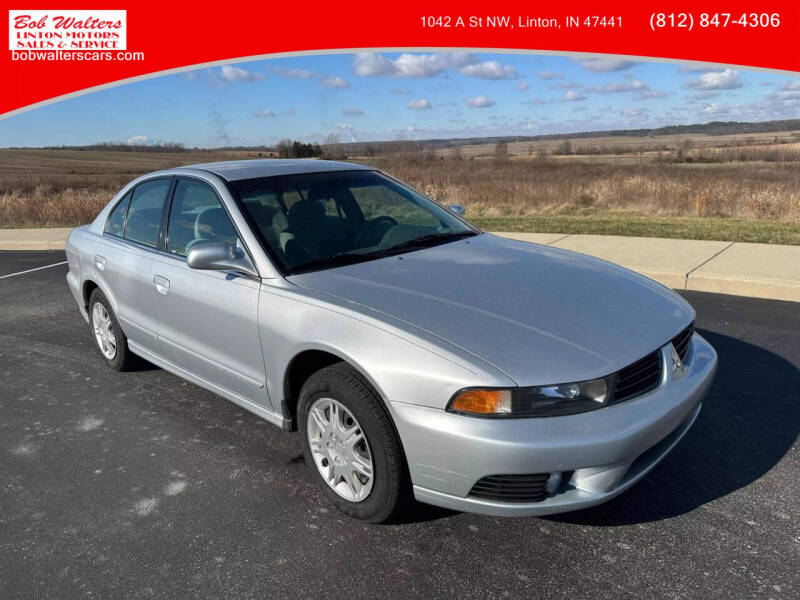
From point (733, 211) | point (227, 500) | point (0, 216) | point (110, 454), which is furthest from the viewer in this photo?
point (0, 216)

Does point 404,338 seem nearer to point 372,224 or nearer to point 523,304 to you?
point 523,304

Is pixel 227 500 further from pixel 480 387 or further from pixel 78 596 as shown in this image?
pixel 480 387

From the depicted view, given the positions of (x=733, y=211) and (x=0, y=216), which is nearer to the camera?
(x=733, y=211)

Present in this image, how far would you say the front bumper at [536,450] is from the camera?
8.07 ft

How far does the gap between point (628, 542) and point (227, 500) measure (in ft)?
6.19

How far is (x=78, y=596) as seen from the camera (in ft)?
8.42

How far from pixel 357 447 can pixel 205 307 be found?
1331 millimetres

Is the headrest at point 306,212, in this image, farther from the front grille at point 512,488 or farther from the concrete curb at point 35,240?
the concrete curb at point 35,240

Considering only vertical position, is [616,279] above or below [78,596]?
above

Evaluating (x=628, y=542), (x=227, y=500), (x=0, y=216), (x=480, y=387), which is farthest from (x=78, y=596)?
(x=0, y=216)

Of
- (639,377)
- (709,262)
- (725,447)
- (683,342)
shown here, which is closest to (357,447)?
(639,377)

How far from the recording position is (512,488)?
100 inches

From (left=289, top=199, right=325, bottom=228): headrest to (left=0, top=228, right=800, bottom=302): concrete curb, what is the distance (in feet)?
15.6

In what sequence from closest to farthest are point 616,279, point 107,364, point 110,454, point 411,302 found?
point 411,302 < point 616,279 < point 110,454 < point 107,364
